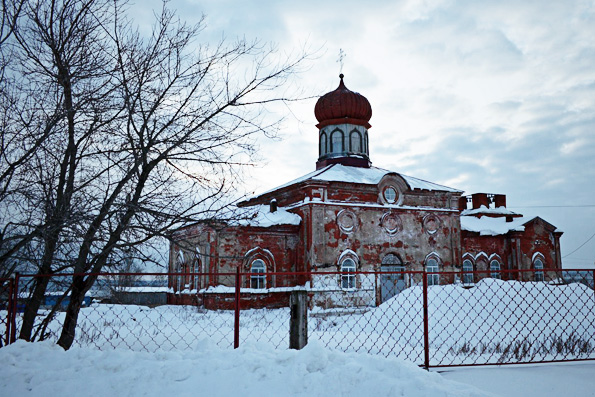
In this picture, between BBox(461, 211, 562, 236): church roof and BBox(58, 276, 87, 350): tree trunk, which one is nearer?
BBox(58, 276, 87, 350): tree trunk

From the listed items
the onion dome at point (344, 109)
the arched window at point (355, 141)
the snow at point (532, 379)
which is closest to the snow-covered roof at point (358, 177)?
the arched window at point (355, 141)

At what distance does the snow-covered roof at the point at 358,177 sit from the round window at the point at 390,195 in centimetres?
63

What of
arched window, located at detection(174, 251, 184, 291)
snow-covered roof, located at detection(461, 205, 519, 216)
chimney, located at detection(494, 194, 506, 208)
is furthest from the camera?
chimney, located at detection(494, 194, 506, 208)

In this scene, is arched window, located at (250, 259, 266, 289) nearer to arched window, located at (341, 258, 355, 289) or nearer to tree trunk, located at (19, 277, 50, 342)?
arched window, located at (341, 258, 355, 289)

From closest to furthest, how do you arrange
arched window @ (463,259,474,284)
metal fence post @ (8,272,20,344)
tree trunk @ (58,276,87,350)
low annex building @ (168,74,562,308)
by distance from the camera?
metal fence post @ (8,272,20,344) < tree trunk @ (58,276,87,350) < low annex building @ (168,74,562,308) < arched window @ (463,259,474,284)

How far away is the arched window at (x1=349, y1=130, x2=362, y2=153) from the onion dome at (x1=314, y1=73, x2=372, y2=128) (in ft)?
1.65

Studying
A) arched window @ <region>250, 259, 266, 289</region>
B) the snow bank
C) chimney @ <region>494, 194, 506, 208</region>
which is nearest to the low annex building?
arched window @ <region>250, 259, 266, 289</region>

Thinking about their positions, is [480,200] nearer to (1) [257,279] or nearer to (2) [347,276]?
(2) [347,276]

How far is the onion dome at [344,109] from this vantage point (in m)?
23.0

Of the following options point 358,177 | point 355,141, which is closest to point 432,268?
point 358,177

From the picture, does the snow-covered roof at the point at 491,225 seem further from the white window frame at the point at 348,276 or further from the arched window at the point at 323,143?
the arched window at the point at 323,143

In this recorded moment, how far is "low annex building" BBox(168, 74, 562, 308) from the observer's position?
18.9 metres

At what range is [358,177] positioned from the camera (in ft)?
67.5

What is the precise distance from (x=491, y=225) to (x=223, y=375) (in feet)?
74.8
